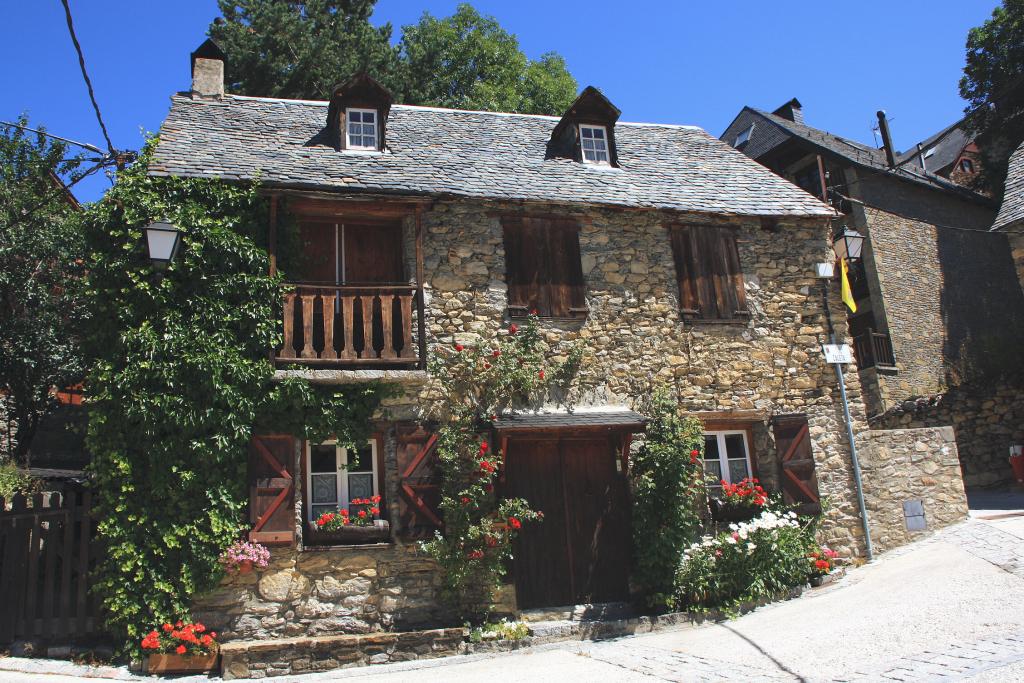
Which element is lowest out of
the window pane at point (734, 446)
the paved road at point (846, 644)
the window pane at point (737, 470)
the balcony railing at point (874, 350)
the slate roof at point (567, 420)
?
the paved road at point (846, 644)

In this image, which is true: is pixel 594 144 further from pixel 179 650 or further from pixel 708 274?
pixel 179 650

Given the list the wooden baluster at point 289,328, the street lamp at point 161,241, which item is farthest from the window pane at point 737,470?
the street lamp at point 161,241

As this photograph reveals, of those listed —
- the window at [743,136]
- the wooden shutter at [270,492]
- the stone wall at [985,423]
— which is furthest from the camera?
the window at [743,136]

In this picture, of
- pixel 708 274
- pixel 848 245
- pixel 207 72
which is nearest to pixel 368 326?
pixel 708 274

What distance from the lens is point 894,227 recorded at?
20656 mm

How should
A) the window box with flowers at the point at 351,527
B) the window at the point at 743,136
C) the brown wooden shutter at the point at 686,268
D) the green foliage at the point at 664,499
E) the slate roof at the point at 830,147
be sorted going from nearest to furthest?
the window box with flowers at the point at 351,527 < the green foliage at the point at 664,499 < the brown wooden shutter at the point at 686,268 < the slate roof at the point at 830,147 < the window at the point at 743,136

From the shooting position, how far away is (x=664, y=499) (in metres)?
9.33

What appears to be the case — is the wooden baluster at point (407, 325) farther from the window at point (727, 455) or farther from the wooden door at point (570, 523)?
the window at point (727, 455)

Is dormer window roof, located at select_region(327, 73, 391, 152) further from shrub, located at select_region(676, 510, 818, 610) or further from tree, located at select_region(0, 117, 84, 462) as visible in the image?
shrub, located at select_region(676, 510, 818, 610)

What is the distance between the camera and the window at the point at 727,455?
10.5 meters

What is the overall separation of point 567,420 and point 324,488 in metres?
2.96

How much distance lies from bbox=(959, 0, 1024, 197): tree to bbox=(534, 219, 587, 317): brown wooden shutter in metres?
17.5

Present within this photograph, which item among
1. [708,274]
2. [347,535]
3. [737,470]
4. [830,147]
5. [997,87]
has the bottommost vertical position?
[347,535]

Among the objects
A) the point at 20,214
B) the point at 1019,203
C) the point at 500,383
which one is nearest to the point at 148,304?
the point at 500,383
